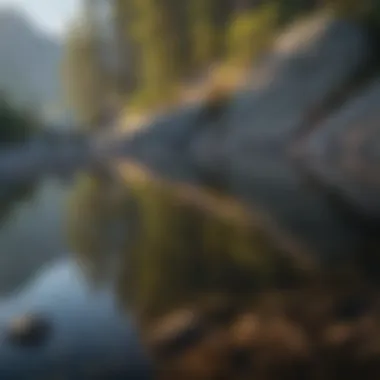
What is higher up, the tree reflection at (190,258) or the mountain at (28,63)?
the mountain at (28,63)

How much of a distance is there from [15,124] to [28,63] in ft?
1.31

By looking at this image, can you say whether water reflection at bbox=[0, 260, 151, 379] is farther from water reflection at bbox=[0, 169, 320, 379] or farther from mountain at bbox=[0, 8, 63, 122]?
mountain at bbox=[0, 8, 63, 122]

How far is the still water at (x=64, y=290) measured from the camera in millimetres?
1426

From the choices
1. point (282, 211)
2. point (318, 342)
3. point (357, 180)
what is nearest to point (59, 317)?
point (318, 342)

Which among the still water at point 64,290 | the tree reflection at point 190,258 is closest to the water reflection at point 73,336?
the still water at point 64,290

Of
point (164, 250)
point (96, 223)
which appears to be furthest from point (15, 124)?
point (164, 250)

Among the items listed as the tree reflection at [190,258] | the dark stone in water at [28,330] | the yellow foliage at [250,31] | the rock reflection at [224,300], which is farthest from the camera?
the yellow foliage at [250,31]

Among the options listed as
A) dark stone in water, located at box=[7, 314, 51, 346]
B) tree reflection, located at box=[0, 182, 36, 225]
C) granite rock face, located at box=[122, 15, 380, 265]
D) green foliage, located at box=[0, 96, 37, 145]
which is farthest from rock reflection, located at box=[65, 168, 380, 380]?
green foliage, located at box=[0, 96, 37, 145]

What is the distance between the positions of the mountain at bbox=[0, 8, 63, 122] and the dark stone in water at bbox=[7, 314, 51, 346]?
64.1 inches

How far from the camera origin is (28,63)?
306cm

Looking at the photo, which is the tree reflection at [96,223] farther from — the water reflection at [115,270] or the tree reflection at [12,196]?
the tree reflection at [12,196]

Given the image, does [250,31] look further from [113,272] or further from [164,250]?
[113,272]

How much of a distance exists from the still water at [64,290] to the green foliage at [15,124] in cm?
45

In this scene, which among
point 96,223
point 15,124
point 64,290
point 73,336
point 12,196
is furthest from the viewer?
point 15,124
